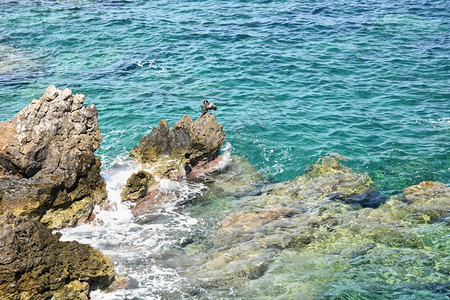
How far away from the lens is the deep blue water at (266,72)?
688 inches

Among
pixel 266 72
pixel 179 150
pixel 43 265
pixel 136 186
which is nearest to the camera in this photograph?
pixel 43 265

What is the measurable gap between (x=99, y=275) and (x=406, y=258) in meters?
6.53

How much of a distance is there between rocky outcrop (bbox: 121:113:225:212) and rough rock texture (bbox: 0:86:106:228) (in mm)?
2051

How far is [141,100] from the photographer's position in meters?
21.2

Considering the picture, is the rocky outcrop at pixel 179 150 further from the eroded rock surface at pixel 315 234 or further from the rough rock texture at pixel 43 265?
the rough rock texture at pixel 43 265

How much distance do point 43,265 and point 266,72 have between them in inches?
664

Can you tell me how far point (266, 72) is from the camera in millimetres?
23625

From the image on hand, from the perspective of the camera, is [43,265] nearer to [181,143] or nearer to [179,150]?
[179,150]

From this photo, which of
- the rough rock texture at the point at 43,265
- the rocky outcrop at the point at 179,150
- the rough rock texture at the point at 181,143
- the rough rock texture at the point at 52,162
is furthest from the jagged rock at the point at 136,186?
the rough rock texture at the point at 43,265

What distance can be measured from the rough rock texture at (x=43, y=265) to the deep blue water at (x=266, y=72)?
727 cm

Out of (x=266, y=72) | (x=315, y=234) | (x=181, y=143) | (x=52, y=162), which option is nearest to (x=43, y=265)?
(x=52, y=162)

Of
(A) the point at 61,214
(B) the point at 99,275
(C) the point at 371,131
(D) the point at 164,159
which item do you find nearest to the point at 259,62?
(C) the point at 371,131

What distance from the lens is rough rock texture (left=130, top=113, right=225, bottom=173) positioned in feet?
50.1

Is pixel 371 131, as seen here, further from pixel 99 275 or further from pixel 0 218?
pixel 0 218
